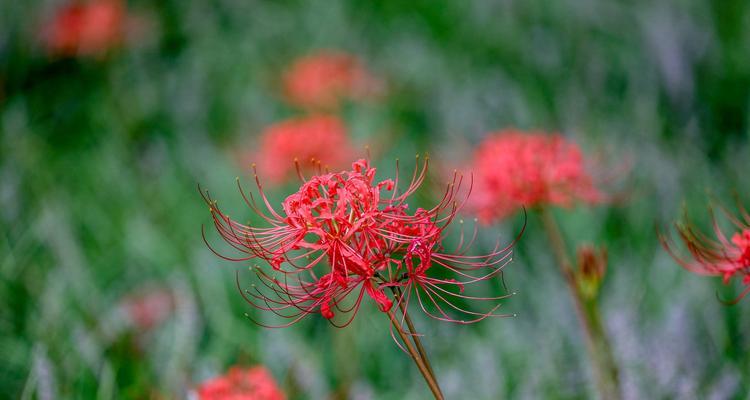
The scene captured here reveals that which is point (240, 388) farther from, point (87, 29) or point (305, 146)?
point (87, 29)

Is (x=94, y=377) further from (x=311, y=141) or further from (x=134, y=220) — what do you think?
(x=134, y=220)

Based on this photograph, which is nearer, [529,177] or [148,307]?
[529,177]

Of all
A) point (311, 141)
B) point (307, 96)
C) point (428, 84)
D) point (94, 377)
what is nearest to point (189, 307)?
point (94, 377)

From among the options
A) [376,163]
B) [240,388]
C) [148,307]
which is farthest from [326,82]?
[240,388]

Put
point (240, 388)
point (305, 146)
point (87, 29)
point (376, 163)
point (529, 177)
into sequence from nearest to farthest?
1. point (240, 388)
2. point (529, 177)
3. point (305, 146)
4. point (376, 163)
5. point (87, 29)

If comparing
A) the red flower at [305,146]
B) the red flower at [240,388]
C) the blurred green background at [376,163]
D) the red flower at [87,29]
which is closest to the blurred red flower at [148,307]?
the blurred green background at [376,163]

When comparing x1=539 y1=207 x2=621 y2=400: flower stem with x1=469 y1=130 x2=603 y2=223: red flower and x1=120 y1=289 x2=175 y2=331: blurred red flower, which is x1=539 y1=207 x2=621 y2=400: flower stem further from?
x1=120 y1=289 x2=175 y2=331: blurred red flower
